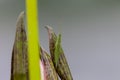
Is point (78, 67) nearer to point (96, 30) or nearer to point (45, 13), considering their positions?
point (96, 30)

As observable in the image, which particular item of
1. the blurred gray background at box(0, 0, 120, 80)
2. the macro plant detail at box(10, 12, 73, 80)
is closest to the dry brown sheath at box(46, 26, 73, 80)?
the macro plant detail at box(10, 12, 73, 80)

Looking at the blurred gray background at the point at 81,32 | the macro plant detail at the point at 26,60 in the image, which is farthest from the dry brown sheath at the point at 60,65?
the blurred gray background at the point at 81,32

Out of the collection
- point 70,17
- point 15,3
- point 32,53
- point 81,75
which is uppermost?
point 15,3

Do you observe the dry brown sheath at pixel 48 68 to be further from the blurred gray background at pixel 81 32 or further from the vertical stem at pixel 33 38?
the blurred gray background at pixel 81 32

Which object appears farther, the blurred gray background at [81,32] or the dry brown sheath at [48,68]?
the blurred gray background at [81,32]

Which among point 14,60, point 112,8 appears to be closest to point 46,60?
point 14,60
